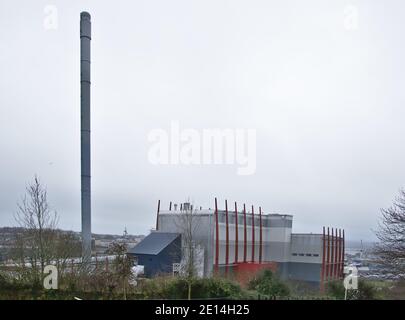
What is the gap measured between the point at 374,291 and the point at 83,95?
633cm

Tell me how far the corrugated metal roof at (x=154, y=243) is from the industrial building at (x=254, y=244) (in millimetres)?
86

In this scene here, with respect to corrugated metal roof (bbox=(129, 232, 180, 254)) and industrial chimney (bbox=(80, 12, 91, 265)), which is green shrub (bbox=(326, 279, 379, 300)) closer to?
industrial chimney (bbox=(80, 12, 91, 265))

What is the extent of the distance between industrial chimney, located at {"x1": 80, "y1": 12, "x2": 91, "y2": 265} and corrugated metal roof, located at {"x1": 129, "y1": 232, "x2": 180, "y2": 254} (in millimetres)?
6355

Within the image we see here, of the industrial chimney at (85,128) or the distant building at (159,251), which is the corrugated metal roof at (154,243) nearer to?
the distant building at (159,251)

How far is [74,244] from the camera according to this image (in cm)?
551

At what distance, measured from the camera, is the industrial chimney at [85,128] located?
5.78m

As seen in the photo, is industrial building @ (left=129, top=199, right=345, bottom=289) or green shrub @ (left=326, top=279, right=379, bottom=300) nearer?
green shrub @ (left=326, top=279, right=379, bottom=300)

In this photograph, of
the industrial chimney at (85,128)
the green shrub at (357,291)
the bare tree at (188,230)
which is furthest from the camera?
the bare tree at (188,230)

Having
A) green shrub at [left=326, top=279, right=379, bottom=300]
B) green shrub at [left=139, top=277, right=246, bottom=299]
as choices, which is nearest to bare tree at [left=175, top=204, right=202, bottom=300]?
green shrub at [left=139, top=277, right=246, bottom=299]

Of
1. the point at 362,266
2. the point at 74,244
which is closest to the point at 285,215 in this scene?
the point at 362,266

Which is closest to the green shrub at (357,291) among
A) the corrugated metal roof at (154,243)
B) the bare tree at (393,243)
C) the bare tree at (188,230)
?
the bare tree at (393,243)

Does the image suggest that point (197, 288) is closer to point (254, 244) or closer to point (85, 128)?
point (85, 128)

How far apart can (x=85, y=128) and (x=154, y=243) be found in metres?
8.28

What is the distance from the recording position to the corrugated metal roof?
12.2m
